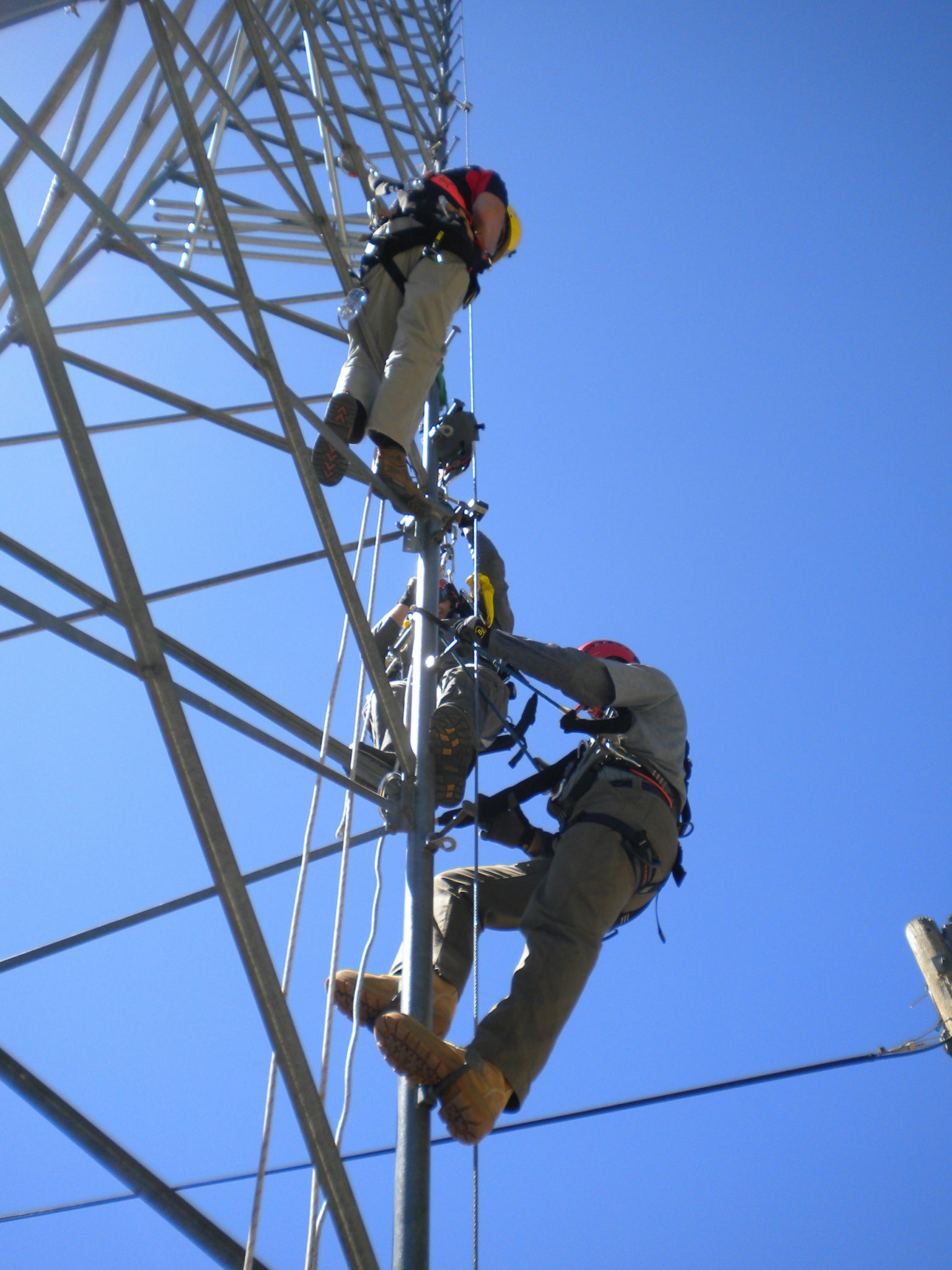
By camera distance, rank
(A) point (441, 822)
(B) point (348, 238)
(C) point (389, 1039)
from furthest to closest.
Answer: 1. (B) point (348, 238)
2. (A) point (441, 822)
3. (C) point (389, 1039)

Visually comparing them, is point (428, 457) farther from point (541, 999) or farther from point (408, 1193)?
point (408, 1193)

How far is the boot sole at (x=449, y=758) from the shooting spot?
13.5ft

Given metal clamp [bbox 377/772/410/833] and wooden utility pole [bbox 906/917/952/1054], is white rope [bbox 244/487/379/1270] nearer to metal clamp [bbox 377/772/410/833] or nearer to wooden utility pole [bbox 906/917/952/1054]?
metal clamp [bbox 377/772/410/833]

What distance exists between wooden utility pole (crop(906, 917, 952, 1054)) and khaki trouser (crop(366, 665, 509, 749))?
3317 mm

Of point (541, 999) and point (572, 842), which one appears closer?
point (541, 999)

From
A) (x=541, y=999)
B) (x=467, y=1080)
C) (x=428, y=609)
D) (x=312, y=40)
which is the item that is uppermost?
(x=312, y=40)

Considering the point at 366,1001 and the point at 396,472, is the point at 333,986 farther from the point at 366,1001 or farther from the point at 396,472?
the point at 396,472

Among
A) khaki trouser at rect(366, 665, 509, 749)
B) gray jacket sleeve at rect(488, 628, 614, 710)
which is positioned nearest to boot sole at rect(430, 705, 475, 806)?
khaki trouser at rect(366, 665, 509, 749)

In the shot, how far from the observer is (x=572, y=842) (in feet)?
13.7

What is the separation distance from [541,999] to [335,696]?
4.71ft

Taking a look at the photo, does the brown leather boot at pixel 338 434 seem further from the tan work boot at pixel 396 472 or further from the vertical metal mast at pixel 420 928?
the vertical metal mast at pixel 420 928

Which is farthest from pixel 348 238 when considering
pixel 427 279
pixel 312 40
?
pixel 427 279

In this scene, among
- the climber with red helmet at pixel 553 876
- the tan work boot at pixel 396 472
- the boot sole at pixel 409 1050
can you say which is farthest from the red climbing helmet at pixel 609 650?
the boot sole at pixel 409 1050

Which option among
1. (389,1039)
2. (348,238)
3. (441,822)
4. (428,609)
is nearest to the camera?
(389,1039)
